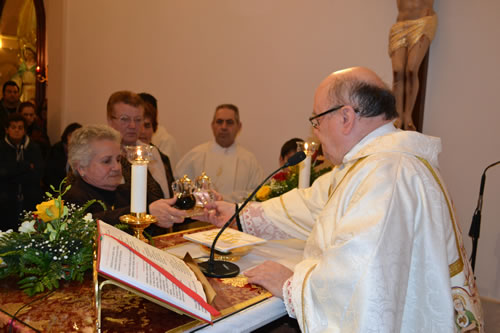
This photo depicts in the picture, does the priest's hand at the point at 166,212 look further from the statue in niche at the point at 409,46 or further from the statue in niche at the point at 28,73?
the statue in niche at the point at 28,73

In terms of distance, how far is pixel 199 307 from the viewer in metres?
1.47

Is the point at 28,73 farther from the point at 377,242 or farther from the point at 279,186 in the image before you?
the point at 377,242

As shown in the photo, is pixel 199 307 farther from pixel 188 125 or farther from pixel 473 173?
pixel 188 125

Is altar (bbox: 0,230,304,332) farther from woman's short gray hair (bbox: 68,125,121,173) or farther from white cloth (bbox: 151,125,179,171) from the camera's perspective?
white cloth (bbox: 151,125,179,171)

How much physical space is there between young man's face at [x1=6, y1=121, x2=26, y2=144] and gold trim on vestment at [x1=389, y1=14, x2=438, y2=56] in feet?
15.2

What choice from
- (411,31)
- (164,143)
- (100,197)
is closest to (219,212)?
(100,197)

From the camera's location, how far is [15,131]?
5832 millimetres

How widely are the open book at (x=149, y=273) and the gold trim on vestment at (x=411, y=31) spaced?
12.7 ft

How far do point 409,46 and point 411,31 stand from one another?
0.15 metres

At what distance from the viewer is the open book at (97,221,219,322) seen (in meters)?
1.30

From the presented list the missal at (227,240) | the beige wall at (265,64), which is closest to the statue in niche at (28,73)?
the beige wall at (265,64)

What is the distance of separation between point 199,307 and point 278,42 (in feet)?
17.3

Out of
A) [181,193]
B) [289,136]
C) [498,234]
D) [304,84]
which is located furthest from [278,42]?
[181,193]

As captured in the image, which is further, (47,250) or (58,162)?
(58,162)
